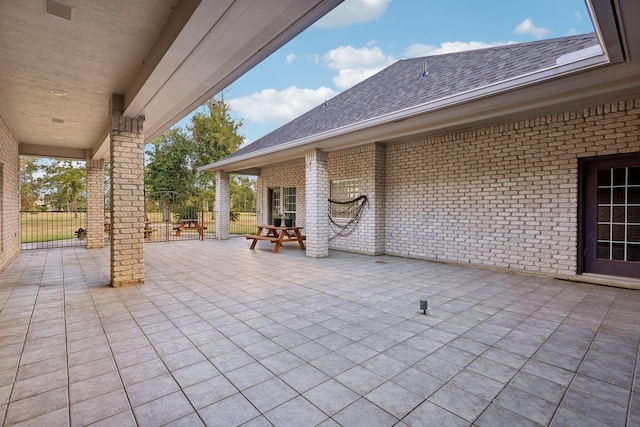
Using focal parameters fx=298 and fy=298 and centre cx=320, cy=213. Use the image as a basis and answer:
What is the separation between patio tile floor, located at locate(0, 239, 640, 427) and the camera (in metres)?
1.78

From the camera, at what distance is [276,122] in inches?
2564

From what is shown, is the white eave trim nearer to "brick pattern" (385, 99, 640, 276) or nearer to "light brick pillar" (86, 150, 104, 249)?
"brick pattern" (385, 99, 640, 276)

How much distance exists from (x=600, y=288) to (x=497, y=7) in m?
9.73

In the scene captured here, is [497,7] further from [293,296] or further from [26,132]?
[26,132]

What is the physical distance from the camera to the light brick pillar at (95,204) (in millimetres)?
9008

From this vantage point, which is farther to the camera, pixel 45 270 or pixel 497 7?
pixel 497 7

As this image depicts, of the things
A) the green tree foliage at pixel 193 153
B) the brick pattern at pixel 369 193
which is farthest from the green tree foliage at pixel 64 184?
the brick pattern at pixel 369 193

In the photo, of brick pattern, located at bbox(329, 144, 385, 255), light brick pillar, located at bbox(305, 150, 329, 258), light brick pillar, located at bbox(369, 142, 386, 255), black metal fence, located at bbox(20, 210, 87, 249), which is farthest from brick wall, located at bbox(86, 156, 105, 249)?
light brick pillar, located at bbox(369, 142, 386, 255)

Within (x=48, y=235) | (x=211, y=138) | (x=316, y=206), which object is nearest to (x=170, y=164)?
(x=211, y=138)

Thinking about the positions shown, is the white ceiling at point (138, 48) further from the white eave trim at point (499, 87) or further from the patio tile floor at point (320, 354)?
the white eave trim at point (499, 87)

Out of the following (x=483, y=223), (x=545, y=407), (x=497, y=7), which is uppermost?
(x=497, y=7)

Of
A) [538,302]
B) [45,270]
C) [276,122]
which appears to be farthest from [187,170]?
[276,122]

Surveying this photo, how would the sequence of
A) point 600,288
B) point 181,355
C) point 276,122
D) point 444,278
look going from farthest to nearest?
point 276,122 < point 444,278 < point 600,288 < point 181,355

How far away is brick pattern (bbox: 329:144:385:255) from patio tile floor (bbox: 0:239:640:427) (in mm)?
2975
